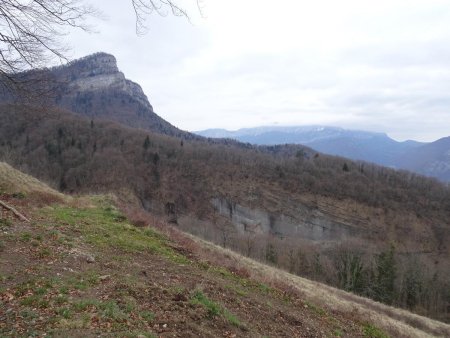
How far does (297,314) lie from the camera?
11.4m

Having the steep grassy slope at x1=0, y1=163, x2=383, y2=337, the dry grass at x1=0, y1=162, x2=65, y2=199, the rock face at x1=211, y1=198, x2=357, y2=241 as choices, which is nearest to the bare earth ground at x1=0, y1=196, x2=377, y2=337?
the steep grassy slope at x1=0, y1=163, x2=383, y2=337

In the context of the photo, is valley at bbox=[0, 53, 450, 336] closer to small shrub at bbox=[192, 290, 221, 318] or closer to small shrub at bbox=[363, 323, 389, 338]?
small shrub at bbox=[363, 323, 389, 338]

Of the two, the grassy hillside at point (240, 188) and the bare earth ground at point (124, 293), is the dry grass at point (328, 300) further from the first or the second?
the grassy hillside at point (240, 188)

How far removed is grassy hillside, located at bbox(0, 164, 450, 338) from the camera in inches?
270

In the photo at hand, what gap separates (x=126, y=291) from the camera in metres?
8.46

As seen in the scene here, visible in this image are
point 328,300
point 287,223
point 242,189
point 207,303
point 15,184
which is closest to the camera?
point 207,303

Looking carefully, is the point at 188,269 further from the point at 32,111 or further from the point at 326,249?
the point at 326,249

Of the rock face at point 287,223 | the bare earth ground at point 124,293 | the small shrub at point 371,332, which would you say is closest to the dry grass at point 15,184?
the bare earth ground at point 124,293

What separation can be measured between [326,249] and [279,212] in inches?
1025

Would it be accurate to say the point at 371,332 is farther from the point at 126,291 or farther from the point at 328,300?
the point at 126,291

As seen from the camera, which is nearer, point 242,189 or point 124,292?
point 124,292

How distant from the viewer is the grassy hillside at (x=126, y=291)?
22.5 feet

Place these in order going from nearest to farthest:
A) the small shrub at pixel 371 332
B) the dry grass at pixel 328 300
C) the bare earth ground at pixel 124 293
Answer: the bare earth ground at pixel 124 293, the small shrub at pixel 371 332, the dry grass at pixel 328 300

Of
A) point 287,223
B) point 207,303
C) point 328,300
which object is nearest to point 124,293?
point 207,303
